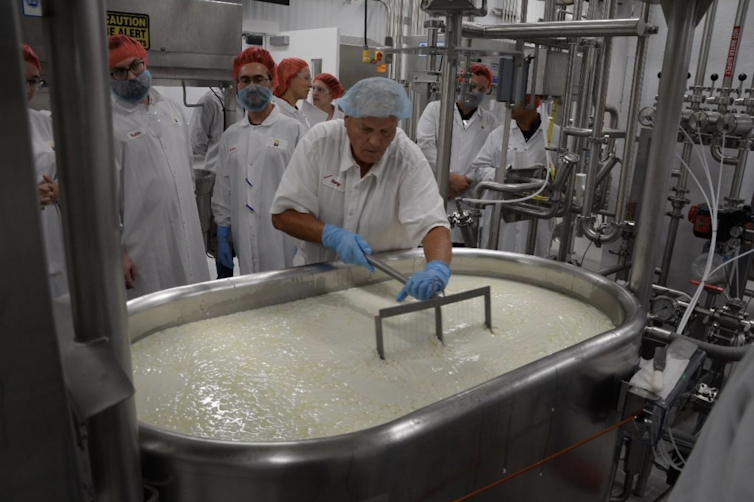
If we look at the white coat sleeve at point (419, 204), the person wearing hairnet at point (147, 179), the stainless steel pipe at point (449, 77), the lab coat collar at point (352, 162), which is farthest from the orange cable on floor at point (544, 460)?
the person wearing hairnet at point (147, 179)

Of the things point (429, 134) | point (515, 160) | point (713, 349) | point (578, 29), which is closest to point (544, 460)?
point (713, 349)

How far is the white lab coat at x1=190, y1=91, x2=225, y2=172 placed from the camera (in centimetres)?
313

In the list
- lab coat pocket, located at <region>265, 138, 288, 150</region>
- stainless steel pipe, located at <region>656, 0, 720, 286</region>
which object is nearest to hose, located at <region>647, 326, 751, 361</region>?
stainless steel pipe, located at <region>656, 0, 720, 286</region>

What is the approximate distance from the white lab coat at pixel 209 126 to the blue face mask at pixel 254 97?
56 centimetres

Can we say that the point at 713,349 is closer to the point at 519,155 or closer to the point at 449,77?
the point at 449,77

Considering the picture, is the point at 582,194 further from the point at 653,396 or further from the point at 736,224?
the point at 653,396

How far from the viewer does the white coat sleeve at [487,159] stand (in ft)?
10.3

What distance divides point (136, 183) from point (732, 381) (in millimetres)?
1958

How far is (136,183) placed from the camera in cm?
205

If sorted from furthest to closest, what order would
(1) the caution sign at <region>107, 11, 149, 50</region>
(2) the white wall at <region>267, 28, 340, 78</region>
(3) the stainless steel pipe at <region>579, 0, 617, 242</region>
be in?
(2) the white wall at <region>267, 28, 340, 78</region>
(1) the caution sign at <region>107, 11, 149, 50</region>
(3) the stainless steel pipe at <region>579, 0, 617, 242</region>

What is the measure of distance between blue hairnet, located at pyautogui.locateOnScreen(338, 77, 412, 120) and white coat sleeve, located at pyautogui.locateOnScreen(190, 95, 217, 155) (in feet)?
5.88

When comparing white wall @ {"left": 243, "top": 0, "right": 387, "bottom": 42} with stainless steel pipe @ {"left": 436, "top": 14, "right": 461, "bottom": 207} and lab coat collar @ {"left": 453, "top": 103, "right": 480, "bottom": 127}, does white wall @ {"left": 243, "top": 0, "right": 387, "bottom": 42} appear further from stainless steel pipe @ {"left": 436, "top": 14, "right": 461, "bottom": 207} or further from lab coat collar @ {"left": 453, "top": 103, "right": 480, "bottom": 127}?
stainless steel pipe @ {"left": 436, "top": 14, "right": 461, "bottom": 207}

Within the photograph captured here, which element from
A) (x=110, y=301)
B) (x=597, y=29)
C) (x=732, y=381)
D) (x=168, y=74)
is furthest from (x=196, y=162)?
(x=732, y=381)

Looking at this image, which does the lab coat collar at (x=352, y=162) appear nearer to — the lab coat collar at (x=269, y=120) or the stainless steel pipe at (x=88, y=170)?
the lab coat collar at (x=269, y=120)
